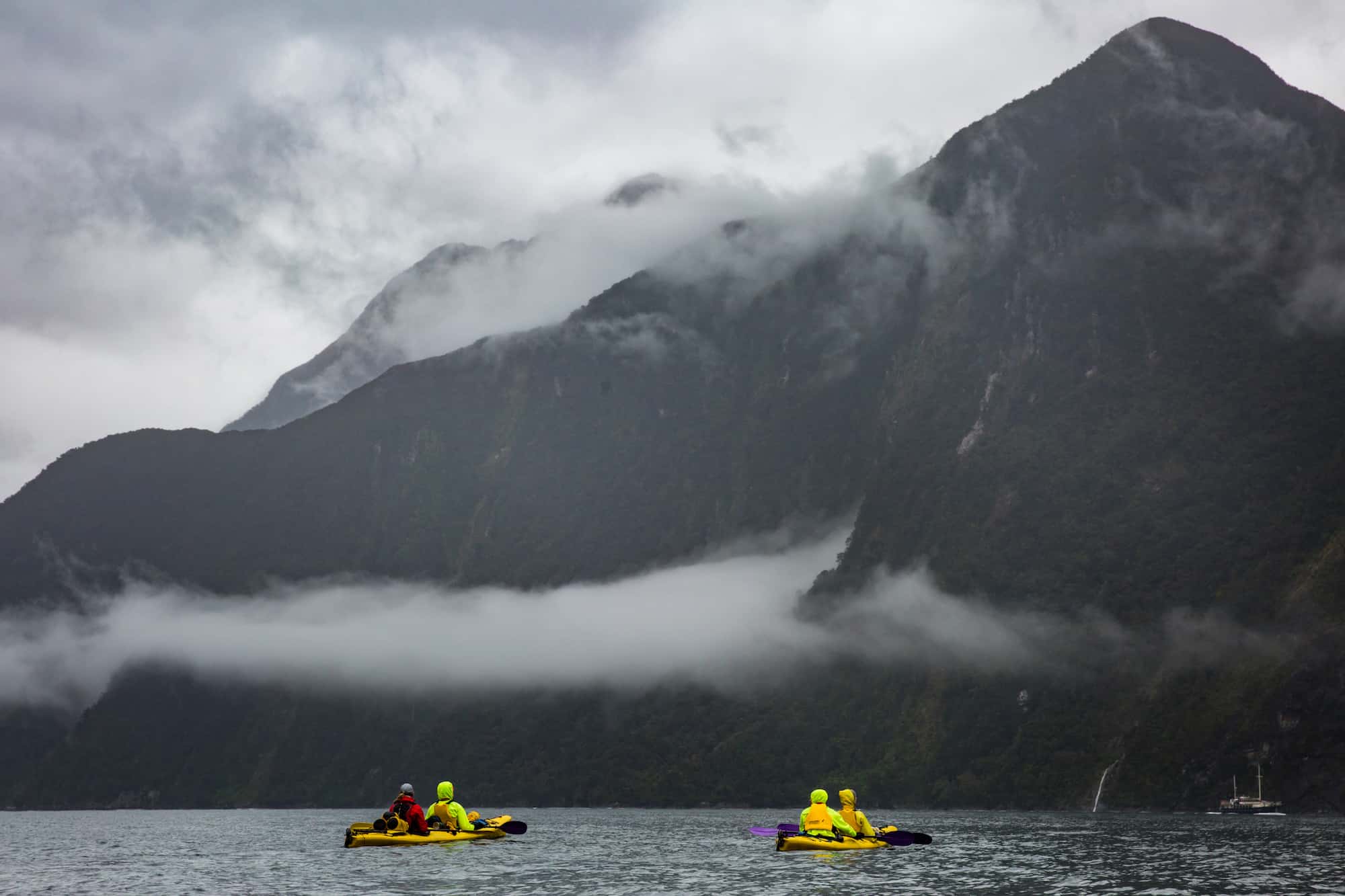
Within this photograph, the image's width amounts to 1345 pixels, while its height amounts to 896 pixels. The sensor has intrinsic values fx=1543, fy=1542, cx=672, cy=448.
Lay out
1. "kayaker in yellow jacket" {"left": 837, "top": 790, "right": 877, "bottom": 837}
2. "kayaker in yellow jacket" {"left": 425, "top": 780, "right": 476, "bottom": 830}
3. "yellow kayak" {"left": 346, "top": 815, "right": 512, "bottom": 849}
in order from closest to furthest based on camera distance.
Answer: "kayaker in yellow jacket" {"left": 837, "top": 790, "right": 877, "bottom": 837} < "yellow kayak" {"left": 346, "top": 815, "right": 512, "bottom": 849} < "kayaker in yellow jacket" {"left": 425, "top": 780, "right": 476, "bottom": 830}

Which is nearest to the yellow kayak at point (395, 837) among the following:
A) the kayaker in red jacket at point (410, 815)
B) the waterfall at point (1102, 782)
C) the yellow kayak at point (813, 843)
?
the kayaker in red jacket at point (410, 815)

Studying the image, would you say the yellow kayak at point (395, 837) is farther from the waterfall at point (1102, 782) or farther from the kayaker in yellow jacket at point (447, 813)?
the waterfall at point (1102, 782)

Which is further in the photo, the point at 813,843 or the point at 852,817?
the point at 852,817

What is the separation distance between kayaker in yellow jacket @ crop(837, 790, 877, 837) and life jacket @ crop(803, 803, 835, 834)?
145cm

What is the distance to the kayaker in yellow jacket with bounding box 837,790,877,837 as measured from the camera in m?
88.1

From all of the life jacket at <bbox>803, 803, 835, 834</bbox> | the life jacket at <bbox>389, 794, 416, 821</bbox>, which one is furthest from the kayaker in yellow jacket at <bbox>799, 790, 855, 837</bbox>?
the life jacket at <bbox>389, 794, 416, 821</bbox>

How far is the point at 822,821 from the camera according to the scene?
86.1 metres

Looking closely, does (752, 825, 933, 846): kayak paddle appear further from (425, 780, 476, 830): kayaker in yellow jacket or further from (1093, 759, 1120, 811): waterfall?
(1093, 759, 1120, 811): waterfall

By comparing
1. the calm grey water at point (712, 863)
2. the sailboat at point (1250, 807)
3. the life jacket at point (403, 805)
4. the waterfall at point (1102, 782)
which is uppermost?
the waterfall at point (1102, 782)

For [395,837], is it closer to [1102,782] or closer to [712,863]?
[712,863]

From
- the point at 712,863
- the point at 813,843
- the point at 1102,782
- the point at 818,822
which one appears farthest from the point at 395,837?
the point at 1102,782

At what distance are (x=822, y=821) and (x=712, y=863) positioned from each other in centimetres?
703

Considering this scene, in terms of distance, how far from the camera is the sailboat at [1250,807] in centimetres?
15662

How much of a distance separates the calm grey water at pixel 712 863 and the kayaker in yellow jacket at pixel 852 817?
1.71 meters
